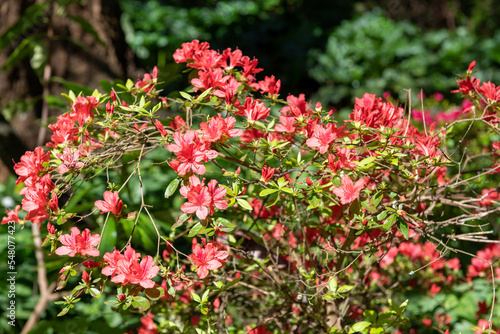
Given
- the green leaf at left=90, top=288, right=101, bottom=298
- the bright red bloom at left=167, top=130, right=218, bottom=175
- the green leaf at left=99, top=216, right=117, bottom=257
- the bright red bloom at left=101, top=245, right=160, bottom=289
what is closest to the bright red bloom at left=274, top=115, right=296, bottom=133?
the bright red bloom at left=167, top=130, right=218, bottom=175

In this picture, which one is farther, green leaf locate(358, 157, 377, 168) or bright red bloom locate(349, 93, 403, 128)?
bright red bloom locate(349, 93, 403, 128)

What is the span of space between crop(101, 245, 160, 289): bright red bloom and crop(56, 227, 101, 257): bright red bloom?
0.06 metres

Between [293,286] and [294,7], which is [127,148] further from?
[294,7]

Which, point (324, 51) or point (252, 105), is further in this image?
point (324, 51)

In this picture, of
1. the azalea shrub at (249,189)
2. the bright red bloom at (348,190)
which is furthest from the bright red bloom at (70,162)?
the bright red bloom at (348,190)

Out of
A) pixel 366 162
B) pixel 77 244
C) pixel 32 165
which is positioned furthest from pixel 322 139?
pixel 32 165

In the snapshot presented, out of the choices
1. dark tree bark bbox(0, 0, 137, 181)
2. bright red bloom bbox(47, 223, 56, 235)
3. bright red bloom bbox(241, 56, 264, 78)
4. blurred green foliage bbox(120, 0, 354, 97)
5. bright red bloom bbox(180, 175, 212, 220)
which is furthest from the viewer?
blurred green foliage bbox(120, 0, 354, 97)

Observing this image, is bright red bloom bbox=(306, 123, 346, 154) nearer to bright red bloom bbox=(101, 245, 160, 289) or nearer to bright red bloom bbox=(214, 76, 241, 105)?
bright red bloom bbox=(214, 76, 241, 105)

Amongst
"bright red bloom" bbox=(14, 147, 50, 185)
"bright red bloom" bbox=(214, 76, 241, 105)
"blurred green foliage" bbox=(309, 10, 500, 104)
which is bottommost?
"blurred green foliage" bbox=(309, 10, 500, 104)

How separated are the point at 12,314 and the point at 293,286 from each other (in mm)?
1451

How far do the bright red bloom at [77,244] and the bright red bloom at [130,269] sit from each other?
2.4 inches

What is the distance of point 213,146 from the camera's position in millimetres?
1054

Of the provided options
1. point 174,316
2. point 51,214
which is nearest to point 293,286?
point 174,316

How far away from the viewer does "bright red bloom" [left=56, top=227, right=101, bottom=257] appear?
943 mm
